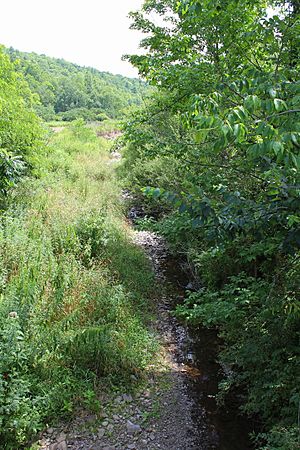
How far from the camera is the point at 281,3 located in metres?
3.97

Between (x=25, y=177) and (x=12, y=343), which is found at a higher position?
(x=25, y=177)

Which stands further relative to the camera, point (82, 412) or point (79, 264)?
point (79, 264)

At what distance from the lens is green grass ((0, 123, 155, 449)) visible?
4074mm

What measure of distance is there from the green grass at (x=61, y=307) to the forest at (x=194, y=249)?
0.02 m

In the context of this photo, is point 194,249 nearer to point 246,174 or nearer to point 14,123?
point 246,174

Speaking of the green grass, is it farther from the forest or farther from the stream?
the stream

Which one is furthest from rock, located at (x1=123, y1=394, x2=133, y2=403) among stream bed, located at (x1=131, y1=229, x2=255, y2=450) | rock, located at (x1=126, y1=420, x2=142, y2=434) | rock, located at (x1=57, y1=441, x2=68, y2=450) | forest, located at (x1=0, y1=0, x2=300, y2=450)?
rock, located at (x1=57, y1=441, x2=68, y2=450)

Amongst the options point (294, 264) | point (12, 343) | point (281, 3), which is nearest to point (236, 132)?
point (294, 264)

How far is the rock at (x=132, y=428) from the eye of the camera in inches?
165

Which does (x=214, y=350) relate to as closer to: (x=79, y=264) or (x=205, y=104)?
(x=79, y=264)

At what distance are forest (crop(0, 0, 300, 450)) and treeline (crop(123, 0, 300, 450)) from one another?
0.02 metres

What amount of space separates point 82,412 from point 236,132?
158 inches

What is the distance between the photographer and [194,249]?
6457 mm

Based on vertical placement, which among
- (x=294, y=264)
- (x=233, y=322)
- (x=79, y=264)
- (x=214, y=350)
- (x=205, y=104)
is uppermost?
(x=205, y=104)
